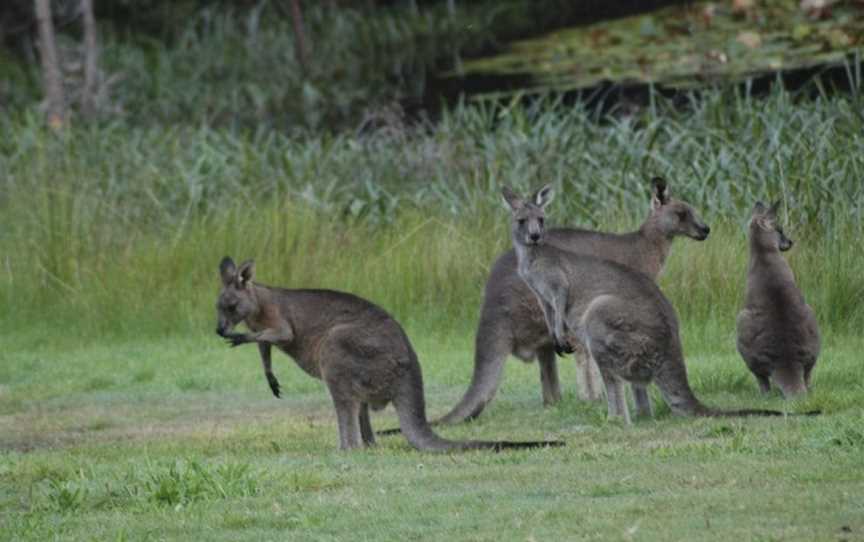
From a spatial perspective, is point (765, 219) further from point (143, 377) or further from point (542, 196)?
point (143, 377)

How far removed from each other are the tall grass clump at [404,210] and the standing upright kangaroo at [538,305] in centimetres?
224

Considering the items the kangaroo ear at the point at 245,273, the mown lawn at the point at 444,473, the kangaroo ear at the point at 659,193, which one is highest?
the kangaroo ear at the point at 659,193

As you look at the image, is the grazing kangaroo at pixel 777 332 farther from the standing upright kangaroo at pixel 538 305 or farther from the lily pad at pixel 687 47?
the lily pad at pixel 687 47

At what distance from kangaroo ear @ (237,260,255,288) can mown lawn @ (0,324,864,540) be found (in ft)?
2.99

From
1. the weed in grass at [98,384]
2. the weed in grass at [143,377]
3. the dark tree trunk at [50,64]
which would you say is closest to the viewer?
the weed in grass at [98,384]

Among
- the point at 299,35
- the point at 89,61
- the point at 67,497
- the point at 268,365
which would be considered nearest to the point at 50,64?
the point at 89,61

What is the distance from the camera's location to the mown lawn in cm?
684

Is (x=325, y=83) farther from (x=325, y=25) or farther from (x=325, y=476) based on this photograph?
(x=325, y=476)

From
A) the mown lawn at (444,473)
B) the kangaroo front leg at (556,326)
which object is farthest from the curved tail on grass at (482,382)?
the kangaroo front leg at (556,326)

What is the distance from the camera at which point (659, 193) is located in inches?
461

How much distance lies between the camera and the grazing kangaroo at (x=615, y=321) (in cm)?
947

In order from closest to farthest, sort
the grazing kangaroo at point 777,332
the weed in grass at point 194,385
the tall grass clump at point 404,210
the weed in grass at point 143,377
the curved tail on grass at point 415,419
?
1. the curved tail on grass at point 415,419
2. the grazing kangaroo at point 777,332
3. the weed in grass at point 194,385
4. the weed in grass at point 143,377
5. the tall grass clump at point 404,210

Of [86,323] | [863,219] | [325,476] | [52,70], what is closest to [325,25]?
[52,70]

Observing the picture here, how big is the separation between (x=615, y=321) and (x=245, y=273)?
7.12 ft
